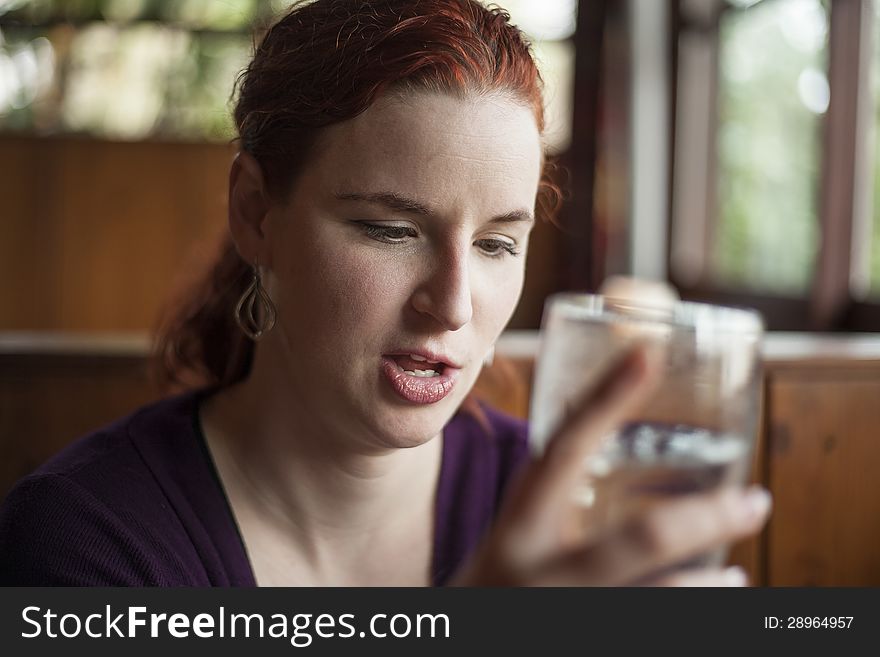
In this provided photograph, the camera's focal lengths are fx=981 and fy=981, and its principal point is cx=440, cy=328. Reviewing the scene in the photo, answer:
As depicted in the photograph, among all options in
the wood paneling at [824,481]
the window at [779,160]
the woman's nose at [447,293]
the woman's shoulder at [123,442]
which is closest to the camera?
the woman's nose at [447,293]

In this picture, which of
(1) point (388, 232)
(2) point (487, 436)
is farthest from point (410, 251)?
(2) point (487, 436)

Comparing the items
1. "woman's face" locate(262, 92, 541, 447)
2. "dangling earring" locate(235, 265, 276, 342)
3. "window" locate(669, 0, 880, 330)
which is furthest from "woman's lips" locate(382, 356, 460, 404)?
"window" locate(669, 0, 880, 330)

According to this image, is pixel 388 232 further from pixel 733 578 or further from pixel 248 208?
pixel 733 578

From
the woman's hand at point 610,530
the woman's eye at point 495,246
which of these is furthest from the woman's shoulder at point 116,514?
the woman's hand at point 610,530

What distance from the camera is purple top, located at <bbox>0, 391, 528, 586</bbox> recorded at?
98 cm

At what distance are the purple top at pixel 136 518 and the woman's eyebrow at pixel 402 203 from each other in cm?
37

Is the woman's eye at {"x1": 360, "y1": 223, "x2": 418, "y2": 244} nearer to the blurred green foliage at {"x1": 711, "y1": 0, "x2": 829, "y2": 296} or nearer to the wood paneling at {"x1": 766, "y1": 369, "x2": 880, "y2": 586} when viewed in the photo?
the wood paneling at {"x1": 766, "y1": 369, "x2": 880, "y2": 586}

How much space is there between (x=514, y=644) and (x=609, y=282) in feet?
15.2

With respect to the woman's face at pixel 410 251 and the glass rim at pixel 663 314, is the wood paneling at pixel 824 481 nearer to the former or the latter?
the woman's face at pixel 410 251

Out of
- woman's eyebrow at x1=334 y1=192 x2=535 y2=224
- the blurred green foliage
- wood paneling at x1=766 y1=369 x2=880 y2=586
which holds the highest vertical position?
the blurred green foliage

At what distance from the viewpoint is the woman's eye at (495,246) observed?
985mm

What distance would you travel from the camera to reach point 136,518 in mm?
1033

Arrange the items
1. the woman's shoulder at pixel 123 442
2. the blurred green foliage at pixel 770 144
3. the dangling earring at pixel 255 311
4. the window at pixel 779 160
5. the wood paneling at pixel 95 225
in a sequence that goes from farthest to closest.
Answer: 1. the wood paneling at pixel 95 225
2. the blurred green foliage at pixel 770 144
3. the window at pixel 779 160
4. the dangling earring at pixel 255 311
5. the woman's shoulder at pixel 123 442

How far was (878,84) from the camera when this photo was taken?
3.39 m
